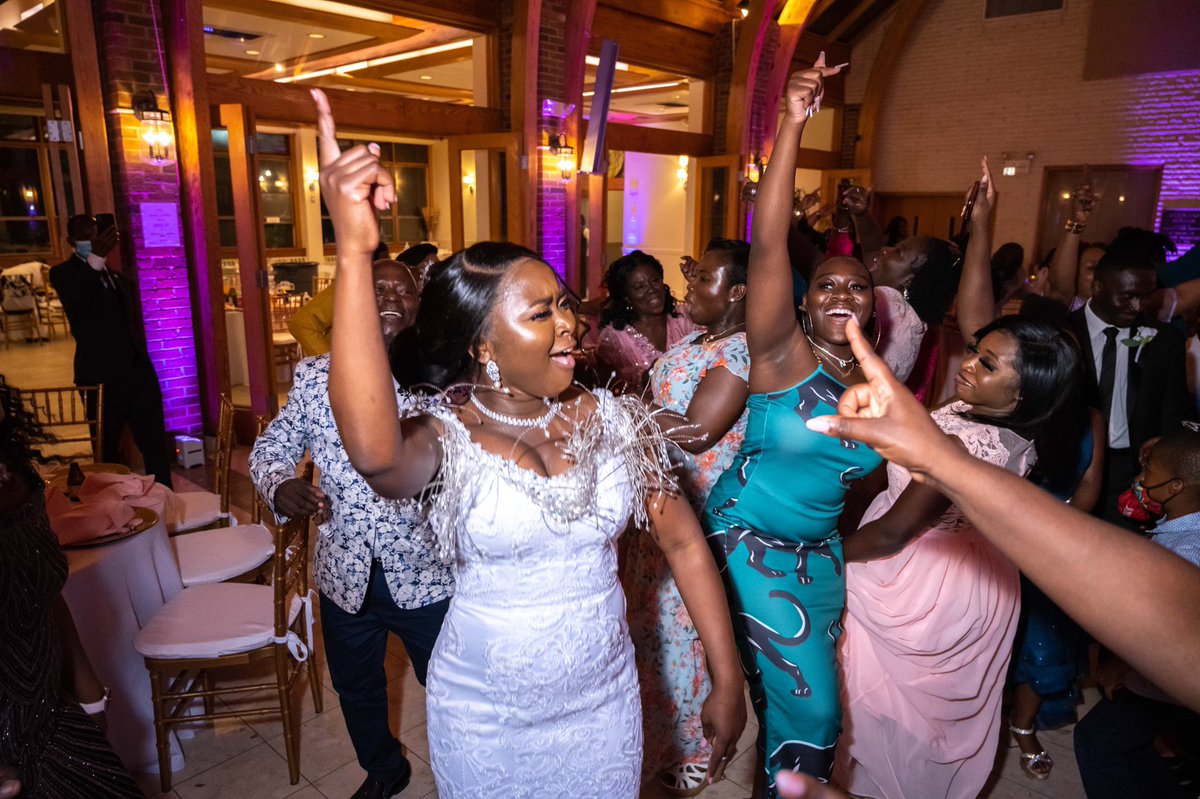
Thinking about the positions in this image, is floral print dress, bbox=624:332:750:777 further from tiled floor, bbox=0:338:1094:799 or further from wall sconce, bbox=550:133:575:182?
wall sconce, bbox=550:133:575:182

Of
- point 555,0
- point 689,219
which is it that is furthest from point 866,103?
point 555,0

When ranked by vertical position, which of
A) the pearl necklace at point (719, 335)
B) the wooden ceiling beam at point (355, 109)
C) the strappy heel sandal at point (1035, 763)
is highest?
the wooden ceiling beam at point (355, 109)

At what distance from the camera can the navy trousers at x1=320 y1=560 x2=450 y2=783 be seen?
2.12 meters

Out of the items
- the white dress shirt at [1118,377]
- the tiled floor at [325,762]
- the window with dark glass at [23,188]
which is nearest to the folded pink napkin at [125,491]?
the tiled floor at [325,762]

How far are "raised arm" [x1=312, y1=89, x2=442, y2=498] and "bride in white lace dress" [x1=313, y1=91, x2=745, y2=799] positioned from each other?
0.39ft

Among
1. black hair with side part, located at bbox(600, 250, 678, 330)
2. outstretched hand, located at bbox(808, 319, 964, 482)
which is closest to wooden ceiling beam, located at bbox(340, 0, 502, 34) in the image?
black hair with side part, located at bbox(600, 250, 678, 330)

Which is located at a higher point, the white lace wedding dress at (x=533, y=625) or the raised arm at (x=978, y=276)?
the raised arm at (x=978, y=276)

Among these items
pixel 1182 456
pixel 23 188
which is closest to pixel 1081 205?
pixel 1182 456

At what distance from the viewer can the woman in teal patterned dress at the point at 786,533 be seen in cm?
187

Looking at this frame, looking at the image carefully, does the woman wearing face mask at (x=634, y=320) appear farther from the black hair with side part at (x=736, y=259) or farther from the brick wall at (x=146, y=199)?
the brick wall at (x=146, y=199)

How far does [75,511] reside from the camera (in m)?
2.56

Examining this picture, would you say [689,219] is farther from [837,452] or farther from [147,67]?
[837,452]

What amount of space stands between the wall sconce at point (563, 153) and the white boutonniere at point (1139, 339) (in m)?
6.03

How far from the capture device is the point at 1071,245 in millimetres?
4059
